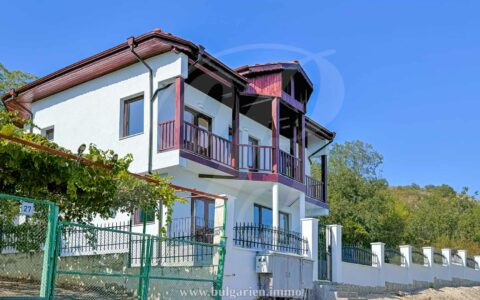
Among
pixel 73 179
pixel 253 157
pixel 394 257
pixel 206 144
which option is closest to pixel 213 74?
pixel 206 144

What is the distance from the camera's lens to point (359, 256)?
2073 cm

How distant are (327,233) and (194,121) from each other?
5.85 m

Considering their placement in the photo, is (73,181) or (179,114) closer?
(73,181)

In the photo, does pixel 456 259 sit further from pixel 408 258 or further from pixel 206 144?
pixel 206 144

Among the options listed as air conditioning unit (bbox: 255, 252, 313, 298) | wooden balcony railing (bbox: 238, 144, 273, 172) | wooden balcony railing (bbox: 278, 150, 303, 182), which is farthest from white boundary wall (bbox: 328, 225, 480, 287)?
wooden balcony railing (bbox: 238, 144, 273, 172)

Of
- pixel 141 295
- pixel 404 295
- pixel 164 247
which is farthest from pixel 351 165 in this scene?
pixel 141 295

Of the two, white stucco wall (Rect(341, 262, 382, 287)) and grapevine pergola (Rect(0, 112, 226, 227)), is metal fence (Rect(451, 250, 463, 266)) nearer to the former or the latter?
white stucco wall (Rect(341, 262, 382, 287))

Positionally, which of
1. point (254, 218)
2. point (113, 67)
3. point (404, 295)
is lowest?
point (404, 295)

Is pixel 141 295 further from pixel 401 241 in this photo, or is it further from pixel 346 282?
pixel 401 241

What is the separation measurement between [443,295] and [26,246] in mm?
17255

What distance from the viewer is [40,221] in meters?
10.9

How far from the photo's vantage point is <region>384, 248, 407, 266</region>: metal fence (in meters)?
22.7

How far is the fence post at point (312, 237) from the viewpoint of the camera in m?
17.5

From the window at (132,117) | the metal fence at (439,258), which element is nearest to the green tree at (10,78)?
the window at (132,117)
